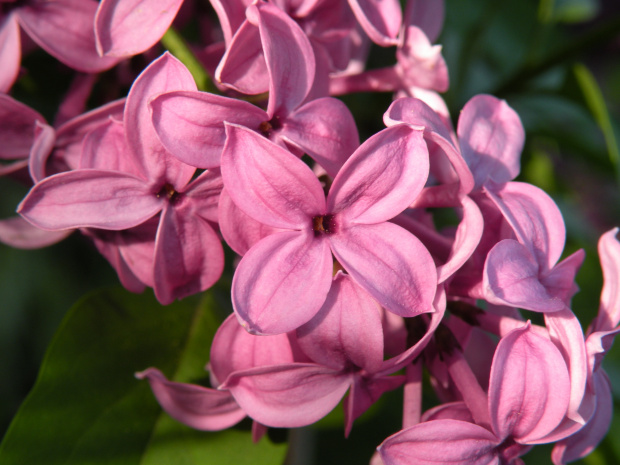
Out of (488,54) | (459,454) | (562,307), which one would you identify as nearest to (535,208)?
(562,307)

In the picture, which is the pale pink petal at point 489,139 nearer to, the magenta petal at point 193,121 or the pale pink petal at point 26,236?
the magenta petal at point 193,121

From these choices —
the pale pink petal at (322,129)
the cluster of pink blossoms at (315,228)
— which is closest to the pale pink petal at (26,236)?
the cluster of pink blossoms at (315,228)

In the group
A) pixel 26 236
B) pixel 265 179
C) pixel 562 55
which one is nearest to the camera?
pixel 265 179

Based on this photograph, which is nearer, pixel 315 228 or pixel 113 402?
pixel 315 228

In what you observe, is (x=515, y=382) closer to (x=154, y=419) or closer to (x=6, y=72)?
(x=154, y=419)

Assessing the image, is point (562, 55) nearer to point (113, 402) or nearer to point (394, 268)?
point (394, 268)

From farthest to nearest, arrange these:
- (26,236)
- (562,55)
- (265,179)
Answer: (562,55)
(26,236)
(265,179)

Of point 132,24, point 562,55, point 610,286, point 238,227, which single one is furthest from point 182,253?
point 562,55
